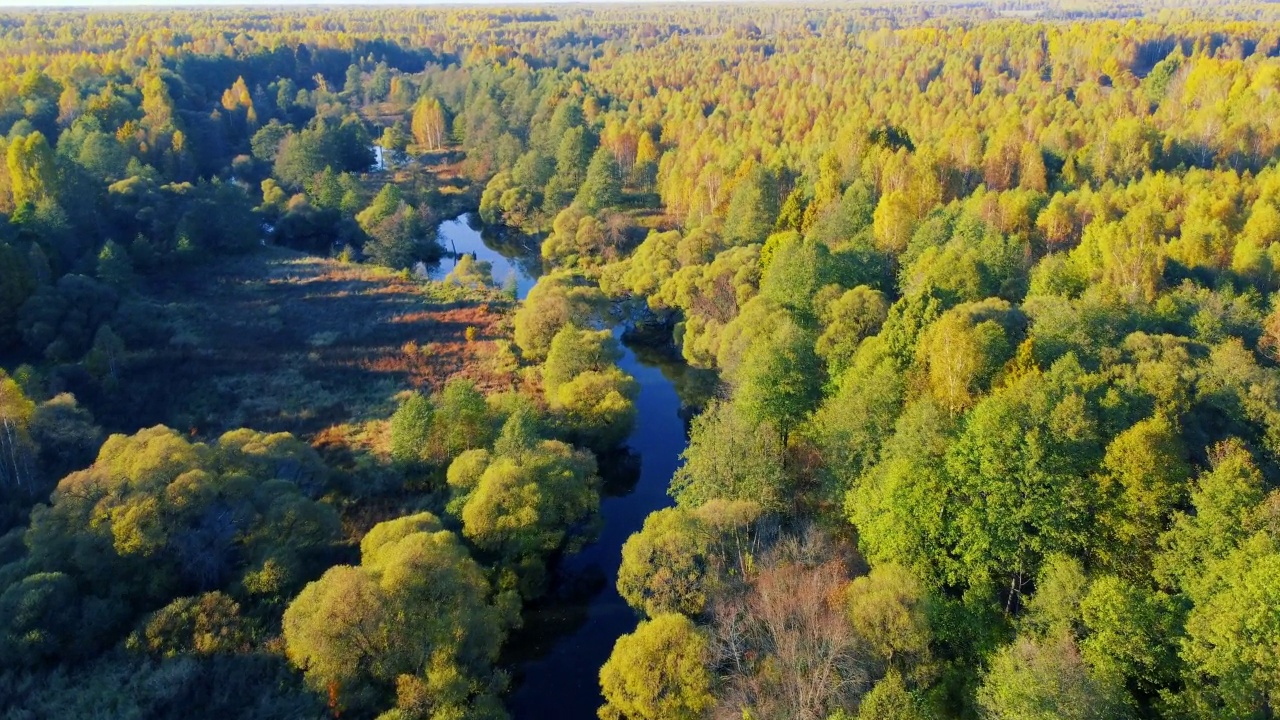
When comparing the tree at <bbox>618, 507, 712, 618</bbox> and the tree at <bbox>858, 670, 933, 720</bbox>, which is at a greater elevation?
the tree at <bbox>858, 670, 933, 720</bbox>

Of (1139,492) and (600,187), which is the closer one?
(1139,492)

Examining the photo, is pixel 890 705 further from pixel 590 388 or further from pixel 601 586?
pixel 590 388

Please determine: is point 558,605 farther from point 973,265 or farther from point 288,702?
point 973,265

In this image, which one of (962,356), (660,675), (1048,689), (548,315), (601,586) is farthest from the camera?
(548,315)

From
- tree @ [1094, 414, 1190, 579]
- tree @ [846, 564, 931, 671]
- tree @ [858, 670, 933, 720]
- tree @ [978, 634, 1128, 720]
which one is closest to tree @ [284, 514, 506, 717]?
tree @ [858, 670, 933, 720]

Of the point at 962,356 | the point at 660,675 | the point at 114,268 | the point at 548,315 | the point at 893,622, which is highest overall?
the point at 962,356

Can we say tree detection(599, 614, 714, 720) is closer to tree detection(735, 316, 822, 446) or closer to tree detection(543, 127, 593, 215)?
tree detection(735, 316, 822, 446)

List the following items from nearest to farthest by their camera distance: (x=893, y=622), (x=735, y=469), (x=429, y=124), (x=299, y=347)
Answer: (x=893, y=622) < (x=735, y=469) < (x=299, y=347) < (x=429, y=124)

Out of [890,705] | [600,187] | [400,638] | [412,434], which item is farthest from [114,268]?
[890,705]
